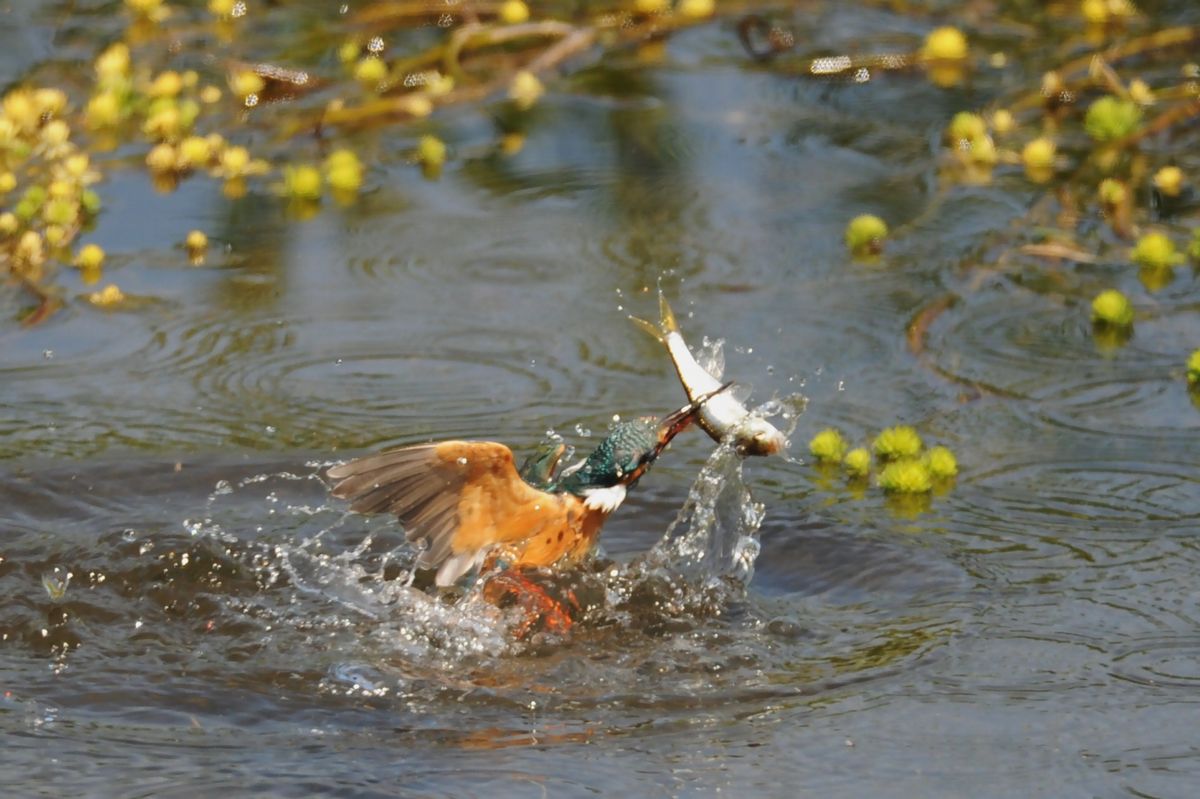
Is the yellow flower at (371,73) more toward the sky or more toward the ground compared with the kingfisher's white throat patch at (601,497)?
more toward the sky

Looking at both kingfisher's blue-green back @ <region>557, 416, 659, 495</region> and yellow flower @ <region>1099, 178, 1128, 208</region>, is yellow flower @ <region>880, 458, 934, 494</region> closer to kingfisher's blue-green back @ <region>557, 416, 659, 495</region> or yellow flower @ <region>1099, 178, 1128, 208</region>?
kingfisher's blue-green back @ <region>557, 416, 659, 495</region>

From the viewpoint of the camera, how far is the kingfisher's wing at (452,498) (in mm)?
4586

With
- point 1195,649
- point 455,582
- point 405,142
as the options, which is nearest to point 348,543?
point 455,582

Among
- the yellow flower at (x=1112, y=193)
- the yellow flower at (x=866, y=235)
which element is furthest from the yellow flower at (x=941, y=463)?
the yellow flower at (x=1112, y=193)

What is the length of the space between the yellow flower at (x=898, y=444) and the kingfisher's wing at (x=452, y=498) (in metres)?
0.96

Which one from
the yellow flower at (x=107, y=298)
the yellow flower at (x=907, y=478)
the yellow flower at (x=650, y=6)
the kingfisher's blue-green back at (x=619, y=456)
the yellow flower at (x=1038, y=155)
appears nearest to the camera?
the kingfisher's blue-green back at (x=619, y=456)

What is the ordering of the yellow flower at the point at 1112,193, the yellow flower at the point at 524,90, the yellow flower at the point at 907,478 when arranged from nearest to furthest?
the yellow flower at the point at 907,478
the yellow flower at the point at 1112,193
the yellow flower at the point at 524,90

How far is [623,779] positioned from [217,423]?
2.39 m

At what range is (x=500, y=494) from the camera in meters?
4.82

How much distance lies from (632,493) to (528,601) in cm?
63

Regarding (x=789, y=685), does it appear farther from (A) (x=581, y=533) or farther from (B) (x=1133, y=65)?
(B) (x=1133, y=65)

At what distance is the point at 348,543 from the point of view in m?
5.30

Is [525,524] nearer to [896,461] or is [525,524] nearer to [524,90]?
[896,461]

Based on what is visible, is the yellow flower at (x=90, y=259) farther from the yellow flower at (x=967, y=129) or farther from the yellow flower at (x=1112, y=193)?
the yellow flower at (x=1112, y=193)
